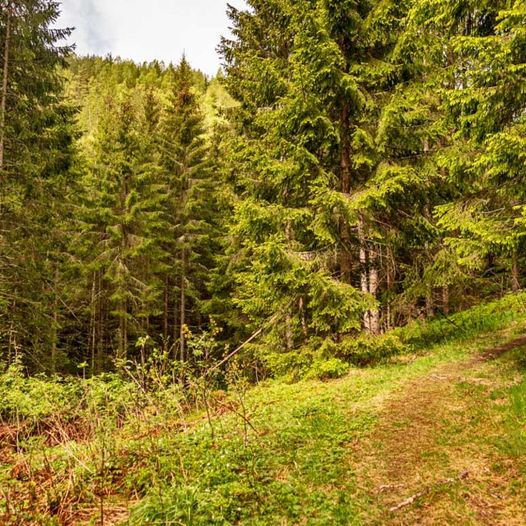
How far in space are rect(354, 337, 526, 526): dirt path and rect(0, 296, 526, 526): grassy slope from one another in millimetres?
16

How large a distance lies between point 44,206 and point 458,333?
13.4 meters

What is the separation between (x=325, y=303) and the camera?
8977mm

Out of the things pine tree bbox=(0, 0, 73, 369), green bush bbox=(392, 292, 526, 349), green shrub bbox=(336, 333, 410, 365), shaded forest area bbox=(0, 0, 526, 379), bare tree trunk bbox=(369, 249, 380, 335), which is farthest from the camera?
pine tree bbox=(0, 0, 73, 369)

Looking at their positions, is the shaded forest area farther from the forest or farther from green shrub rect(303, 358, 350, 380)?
green shrub rect(303, 358, 350, 380)

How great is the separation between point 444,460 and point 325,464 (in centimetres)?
144

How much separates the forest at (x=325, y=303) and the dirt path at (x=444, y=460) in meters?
0.03

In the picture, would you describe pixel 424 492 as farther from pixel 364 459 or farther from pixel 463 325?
pixel 463 325

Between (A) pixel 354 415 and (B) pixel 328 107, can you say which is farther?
(B) pixel 328 107

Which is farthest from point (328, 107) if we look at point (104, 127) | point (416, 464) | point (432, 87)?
point (104, 127)

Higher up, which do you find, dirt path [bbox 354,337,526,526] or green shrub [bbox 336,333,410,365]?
green shrub [bbox 336,333,410,365]

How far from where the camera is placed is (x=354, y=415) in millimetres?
6301

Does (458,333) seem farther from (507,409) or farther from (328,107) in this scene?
(328,107)

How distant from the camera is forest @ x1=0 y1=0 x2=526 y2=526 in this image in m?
4.35

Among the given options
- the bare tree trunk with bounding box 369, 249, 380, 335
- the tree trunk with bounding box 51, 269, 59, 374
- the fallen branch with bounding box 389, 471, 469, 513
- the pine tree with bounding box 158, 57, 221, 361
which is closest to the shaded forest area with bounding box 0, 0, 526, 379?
the bare tree trunk with bounding box 369, 249, 380, 335
